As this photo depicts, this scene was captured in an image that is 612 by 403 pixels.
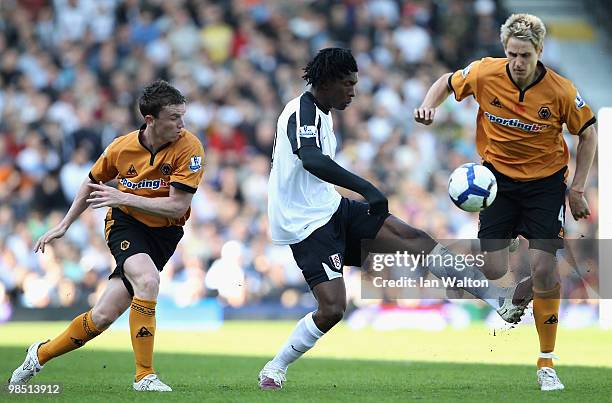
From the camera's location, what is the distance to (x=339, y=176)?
25.0 ft

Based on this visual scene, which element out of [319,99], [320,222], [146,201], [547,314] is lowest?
[547,314]

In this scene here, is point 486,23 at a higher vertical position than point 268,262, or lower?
higher

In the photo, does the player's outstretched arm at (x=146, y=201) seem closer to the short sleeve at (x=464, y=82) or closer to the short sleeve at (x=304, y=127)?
the short sleeve at (x=304, y=127)

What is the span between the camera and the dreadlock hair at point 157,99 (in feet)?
26.0

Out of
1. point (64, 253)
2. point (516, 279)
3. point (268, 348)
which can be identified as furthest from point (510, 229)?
point (64, 253)

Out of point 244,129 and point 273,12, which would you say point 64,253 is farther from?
point 273,12

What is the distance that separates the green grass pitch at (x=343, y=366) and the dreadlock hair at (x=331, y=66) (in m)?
2.18

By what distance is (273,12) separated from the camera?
21.5 meters

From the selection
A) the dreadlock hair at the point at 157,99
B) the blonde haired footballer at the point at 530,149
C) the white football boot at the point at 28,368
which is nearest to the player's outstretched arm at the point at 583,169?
the blonde haired footballer at the point at 530,149

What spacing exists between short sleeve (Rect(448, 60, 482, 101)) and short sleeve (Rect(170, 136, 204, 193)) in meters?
1.94

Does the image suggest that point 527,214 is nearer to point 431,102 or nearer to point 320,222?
point 431,102

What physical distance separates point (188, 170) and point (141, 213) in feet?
1.52

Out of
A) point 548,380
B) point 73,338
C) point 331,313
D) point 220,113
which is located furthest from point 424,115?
point 220,113

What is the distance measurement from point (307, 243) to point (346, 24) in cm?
1348
